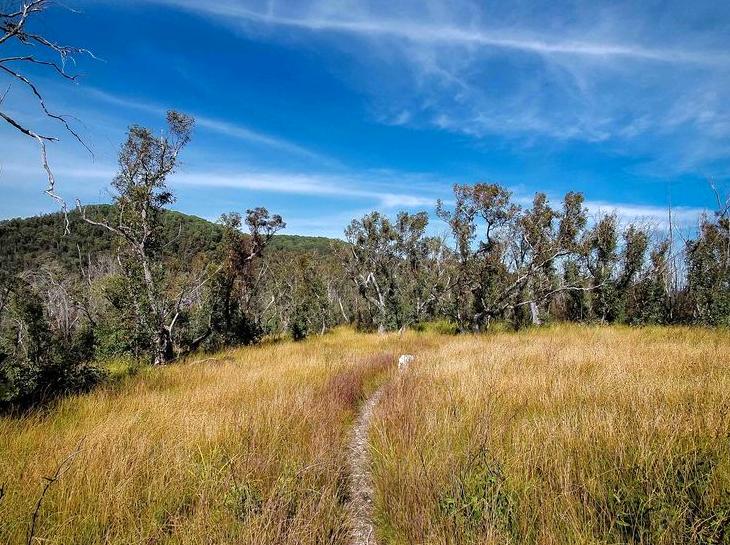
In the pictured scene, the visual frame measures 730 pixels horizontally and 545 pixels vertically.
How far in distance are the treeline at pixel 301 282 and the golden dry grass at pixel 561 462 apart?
3.99 metres

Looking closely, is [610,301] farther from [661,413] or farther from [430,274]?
[661,413]

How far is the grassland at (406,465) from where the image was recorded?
8.36 feet

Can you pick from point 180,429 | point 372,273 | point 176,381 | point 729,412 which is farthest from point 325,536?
point 372,273

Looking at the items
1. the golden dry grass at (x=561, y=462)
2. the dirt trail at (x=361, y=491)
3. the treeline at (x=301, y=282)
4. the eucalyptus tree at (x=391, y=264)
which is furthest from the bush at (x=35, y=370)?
the eucalyptus tree at (x=391, y=264)

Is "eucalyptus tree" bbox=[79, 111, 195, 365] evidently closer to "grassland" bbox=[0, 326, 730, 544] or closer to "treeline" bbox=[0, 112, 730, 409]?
"treeline" bbox=[0, 112, 730, 409]

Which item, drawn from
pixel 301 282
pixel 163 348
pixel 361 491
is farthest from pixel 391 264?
pixel 361 491

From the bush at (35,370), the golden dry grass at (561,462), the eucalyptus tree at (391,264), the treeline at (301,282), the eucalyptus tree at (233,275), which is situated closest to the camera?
the golden dry grass at (561,462)

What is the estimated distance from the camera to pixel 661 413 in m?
3.90

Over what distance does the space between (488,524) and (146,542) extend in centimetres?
245

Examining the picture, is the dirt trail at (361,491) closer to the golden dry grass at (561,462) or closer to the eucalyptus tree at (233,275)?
the golden dry grass at (561,462)

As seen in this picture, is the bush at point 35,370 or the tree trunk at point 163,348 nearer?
the bush at point 35,370

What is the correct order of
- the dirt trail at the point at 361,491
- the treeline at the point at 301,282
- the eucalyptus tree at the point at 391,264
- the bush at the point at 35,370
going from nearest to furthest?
1. the dirt trail at the point at 361,491
2. the bush at the point at 35,370
3. the treeline at the point at 301,282
4. the eucalyptus tree at the point at 391,264

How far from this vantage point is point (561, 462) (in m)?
3.17

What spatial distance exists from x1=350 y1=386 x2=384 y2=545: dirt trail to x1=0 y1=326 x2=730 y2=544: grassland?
0.40ft
